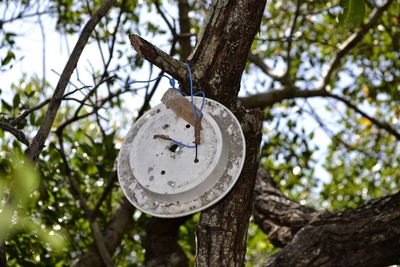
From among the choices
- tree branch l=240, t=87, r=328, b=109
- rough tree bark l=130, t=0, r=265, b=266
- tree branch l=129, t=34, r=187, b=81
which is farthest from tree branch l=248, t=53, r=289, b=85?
tree branch l=129, t=34, r=187, b=81

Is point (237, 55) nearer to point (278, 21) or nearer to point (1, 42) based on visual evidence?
point (1, 42)

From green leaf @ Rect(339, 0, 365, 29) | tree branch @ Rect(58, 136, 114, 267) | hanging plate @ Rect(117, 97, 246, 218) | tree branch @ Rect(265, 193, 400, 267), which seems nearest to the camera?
hanging plate @ Rect(117, 97, 246, 218)

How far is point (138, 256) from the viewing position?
401cm

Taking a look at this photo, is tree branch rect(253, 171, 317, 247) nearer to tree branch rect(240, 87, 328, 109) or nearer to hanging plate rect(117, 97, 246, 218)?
tree branch rect(240, 87, 328, 109)

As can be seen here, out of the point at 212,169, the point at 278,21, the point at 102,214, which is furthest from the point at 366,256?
the point at 278,21

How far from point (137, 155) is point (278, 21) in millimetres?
3839

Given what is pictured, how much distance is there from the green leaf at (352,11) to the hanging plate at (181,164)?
0.63m

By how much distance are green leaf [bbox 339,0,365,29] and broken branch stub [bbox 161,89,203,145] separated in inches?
27.2

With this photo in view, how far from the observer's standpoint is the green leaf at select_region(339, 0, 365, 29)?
1967mm

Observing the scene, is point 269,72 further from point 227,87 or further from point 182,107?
point 182,107

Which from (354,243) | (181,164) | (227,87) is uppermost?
(227,87)

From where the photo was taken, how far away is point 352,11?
1.98m

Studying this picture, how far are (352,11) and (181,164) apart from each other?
0.86 metres

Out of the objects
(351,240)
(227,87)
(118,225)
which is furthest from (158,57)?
(118,225)
